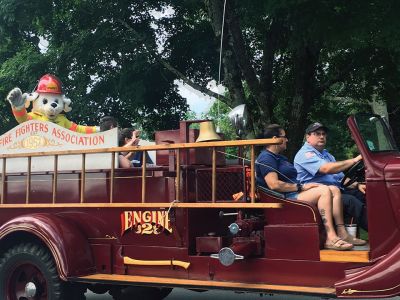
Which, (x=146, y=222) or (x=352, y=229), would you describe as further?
(x=146, y=222)

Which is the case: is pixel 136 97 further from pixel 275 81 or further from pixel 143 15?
pixel 275 81

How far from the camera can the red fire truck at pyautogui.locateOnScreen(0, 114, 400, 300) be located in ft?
14.6

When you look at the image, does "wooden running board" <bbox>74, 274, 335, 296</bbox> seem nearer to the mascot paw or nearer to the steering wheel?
the steering wheel

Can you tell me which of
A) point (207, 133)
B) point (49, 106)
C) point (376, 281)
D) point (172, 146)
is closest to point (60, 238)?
point (172, 146)

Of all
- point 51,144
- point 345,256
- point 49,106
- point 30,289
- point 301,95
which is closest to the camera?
point 345,256

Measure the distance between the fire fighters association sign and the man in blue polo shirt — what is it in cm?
120

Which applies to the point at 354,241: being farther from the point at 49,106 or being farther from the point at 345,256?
the point at 49,106

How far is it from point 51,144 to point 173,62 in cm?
960

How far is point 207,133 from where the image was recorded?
5.14m

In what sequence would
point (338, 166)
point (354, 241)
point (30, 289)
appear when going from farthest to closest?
point (30, 289) → point (338, 166) → point (354, 241)

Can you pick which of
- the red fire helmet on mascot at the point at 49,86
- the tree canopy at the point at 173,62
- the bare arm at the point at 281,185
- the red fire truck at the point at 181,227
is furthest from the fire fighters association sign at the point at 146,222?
the tree canopy at the point at 173,62

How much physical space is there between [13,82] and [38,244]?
1061 centimetres

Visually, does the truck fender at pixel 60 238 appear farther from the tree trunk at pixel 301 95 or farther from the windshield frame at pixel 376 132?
the tree trunk at pixel 301 95

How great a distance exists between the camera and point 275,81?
15148 mm
